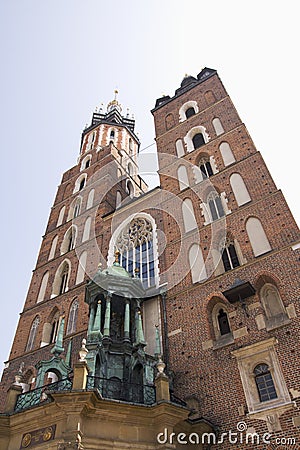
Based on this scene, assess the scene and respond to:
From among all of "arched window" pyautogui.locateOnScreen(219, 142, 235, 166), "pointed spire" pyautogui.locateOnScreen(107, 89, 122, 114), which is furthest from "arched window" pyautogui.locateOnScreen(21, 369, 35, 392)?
"pointed spire" pyautogui.locateOnScreen(107, 89, 122, 114)

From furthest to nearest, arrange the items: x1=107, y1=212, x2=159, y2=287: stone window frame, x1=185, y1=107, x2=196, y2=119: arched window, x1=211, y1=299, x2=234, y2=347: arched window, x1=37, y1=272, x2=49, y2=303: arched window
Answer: x1=185, y1=107, x2=196, y2=119: arched window < x1=37, y1=272, x2=49, y2=303: arched window < x1=107, y1=212, x2=159, y2=287: stone window frame < x1=211, y1=299, x2=234, y2=347: arched window

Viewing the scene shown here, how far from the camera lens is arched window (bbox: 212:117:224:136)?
62.4 ft

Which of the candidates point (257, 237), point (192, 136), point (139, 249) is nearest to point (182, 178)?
point (192, 136)

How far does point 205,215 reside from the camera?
608 inches

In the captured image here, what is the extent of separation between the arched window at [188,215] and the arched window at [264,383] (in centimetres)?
666

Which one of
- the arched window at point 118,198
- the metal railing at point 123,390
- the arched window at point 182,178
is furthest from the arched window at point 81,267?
the metal railing at point 123,390

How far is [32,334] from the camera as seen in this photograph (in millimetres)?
17094

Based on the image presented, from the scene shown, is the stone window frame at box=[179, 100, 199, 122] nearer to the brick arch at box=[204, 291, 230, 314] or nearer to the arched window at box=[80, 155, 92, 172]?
the arched window at box=[80, 155, 92, 172]

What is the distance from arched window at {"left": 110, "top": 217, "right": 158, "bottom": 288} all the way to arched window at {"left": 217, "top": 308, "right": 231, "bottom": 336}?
12.1ft

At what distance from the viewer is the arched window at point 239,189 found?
1469 cm

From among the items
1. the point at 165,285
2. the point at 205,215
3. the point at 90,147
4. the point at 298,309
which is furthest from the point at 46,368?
the point at 90,147

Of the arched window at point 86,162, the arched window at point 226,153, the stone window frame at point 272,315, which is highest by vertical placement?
the arched window at point 86,162

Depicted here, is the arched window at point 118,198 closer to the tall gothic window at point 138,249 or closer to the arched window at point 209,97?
the tall gothic window at point 138,249

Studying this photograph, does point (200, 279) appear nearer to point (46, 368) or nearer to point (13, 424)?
point (46, 368)
